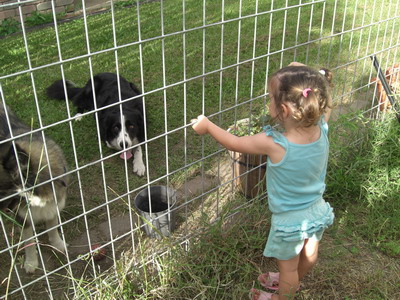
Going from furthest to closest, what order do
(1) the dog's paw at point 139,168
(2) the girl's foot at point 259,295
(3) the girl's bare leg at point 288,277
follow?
(1) the dog's paw at point 139,168, (2) the girl's foot at point 259,295, (3) the girl's bare leg at point 288,277

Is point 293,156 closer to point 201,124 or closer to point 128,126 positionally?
A: point 201,124

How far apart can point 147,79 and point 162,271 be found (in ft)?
9.91

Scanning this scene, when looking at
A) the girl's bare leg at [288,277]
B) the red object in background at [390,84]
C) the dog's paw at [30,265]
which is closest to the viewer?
the girl's bare leg at [288,277]

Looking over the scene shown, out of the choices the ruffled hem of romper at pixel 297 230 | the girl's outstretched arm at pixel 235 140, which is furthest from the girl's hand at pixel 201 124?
the ruffled hem of romper at pixel 297 230

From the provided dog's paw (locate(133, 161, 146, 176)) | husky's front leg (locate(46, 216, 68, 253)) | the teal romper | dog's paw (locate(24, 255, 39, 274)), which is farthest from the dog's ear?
dog's paw (locate(133, 161, 146, 176))

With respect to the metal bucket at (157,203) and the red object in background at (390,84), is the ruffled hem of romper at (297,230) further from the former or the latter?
the red object in background at (390,84)

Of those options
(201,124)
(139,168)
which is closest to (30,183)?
(201,124)

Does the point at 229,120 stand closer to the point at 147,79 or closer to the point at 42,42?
the point at 147,79

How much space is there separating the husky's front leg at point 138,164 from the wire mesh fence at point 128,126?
1 centimetres

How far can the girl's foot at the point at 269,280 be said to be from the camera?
2342 millimetres

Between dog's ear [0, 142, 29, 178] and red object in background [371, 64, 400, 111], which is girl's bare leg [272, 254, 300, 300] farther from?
red object in background [371, 64, 400, 111]

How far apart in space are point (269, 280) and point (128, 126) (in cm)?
184

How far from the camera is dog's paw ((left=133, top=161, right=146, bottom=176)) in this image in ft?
11.5

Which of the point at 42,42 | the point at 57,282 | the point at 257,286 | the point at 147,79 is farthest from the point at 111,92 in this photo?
the point at 42,42
